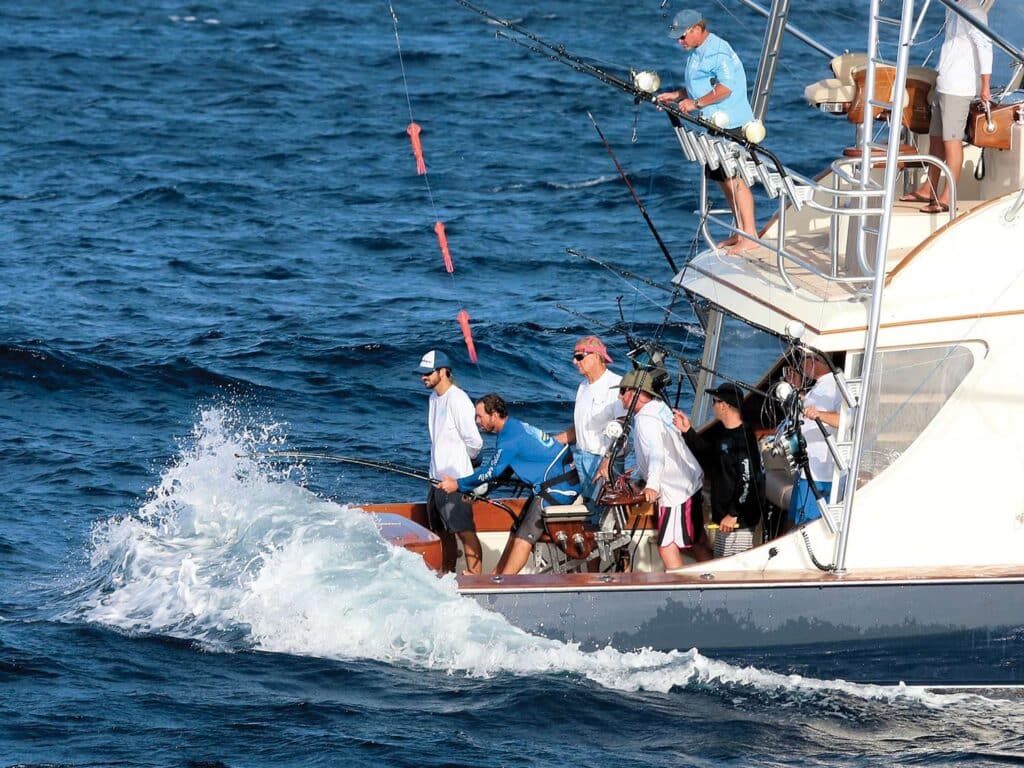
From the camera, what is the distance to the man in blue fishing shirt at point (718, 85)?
1174 centimetres

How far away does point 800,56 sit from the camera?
3578 centimetres

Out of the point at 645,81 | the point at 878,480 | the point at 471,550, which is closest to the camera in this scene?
the point at 645,81

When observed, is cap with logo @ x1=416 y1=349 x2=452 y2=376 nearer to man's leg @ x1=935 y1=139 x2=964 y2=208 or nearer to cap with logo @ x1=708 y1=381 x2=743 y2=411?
cap with logo @ x1=708 y1=381 x2=743 y2=411

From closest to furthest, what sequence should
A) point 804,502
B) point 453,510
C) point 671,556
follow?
point 804,502 < point 671,556 < point 453,510

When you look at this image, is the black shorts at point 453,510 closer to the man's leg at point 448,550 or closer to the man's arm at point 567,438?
the man's leg at point 448,550

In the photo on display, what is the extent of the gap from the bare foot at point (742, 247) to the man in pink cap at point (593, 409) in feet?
3.63

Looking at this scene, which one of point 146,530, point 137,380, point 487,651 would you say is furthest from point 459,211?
point 487,651

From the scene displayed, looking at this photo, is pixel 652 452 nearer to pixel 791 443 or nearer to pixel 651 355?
pixel 651 355

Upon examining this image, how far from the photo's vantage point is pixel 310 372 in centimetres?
1852

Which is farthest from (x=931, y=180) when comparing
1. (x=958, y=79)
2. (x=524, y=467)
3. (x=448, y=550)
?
(x=448, y=550)

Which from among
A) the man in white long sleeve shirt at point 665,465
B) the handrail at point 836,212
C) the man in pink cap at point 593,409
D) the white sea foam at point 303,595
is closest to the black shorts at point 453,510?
the white sea foam at point 303,595

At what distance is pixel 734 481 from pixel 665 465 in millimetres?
478

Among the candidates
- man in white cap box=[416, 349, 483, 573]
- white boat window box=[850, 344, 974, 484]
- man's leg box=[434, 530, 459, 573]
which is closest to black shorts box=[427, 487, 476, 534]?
man in white cap box=[416, 349, 483, 573]

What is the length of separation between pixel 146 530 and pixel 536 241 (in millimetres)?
11398
